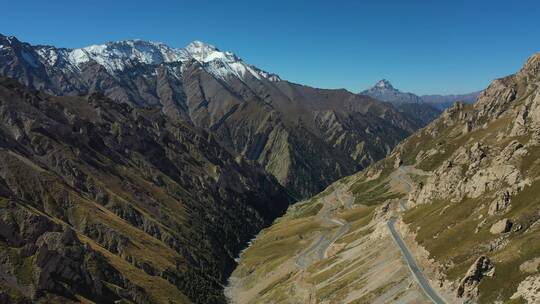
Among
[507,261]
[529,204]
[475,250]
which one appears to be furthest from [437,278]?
[529,204]

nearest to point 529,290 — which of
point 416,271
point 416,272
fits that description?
point 416,272

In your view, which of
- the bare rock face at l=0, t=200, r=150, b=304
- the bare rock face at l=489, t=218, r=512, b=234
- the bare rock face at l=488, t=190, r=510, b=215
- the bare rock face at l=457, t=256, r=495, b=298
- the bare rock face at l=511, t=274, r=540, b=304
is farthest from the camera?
the bare rock face at l=0, t=200, r=150, b=304

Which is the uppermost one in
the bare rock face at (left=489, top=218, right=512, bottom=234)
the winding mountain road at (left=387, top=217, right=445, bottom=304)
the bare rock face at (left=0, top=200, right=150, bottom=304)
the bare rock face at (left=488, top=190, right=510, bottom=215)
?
the bare rock face at (left=0, top=200, right=150, bottom=304)

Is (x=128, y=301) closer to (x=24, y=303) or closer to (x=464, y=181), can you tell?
(x=24, y=303)

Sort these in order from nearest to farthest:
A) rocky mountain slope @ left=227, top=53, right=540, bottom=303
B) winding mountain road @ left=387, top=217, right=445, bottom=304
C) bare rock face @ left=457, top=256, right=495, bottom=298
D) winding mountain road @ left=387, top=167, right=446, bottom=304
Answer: rocky mountain slope @ left=227, top=53, right=540, bottom=303 → bare rock face @ left=457, top=256, right=495, bottom=298 → winding mountain road @ left=387, top=167, right=446, bottom=304 → winding mountain road @ left=387, top=217, right=445, bottom=304

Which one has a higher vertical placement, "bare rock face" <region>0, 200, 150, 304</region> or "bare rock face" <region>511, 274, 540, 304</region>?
"bare rock face" <region>0, 200, 150, 304</region>

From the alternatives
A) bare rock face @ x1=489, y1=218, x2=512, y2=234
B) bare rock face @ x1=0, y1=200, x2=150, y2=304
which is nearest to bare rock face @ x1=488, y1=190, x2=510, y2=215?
bare rock face @ x1=489, y1=218, x2=512, y2=234

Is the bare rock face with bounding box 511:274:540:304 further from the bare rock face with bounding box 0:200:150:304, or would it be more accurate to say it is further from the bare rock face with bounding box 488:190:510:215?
the bare rock face with bounding box 0:200:150:304

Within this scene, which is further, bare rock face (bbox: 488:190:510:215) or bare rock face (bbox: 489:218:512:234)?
bare rock face (bbox: 488:190:510:215)
